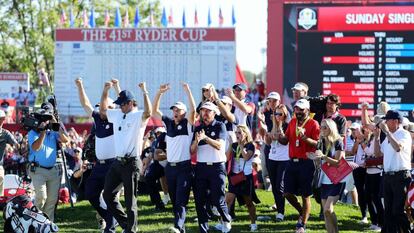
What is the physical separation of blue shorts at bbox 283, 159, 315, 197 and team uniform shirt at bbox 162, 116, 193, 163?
149 cm

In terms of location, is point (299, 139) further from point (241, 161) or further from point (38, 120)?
point (38, 120)

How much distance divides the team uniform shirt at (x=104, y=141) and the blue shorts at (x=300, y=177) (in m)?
2.56

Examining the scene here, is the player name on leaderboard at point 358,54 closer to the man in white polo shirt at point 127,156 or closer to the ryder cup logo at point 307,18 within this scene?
the ryder cup logo at point 307,18

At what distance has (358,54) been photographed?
19125 mm

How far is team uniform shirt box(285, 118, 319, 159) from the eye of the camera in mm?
12125

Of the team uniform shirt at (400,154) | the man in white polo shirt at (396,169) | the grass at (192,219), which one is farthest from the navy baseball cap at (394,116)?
the grass at (192,219)

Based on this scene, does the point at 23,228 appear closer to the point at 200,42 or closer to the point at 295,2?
the point at 295,2

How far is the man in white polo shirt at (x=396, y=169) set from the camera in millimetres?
11336

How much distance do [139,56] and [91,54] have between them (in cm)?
147

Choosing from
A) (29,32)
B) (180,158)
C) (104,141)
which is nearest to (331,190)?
(180,158)

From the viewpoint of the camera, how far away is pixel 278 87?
1991 cm

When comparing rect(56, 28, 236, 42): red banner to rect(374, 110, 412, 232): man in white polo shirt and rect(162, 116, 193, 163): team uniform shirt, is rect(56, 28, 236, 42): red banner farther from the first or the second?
rect(374, 110, 412, 232): man in white polo shirt

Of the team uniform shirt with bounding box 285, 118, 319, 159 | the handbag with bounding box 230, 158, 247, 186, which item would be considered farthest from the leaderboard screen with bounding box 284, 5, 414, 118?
the team uniform shirt with bounding box 285, 118, 319, 159

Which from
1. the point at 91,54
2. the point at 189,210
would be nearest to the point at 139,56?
the point at 91,54
